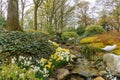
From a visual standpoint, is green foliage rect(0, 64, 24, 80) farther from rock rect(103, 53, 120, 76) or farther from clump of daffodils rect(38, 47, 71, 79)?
rock rect(103, 53, 120, 76)

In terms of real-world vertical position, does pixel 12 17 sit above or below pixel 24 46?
above

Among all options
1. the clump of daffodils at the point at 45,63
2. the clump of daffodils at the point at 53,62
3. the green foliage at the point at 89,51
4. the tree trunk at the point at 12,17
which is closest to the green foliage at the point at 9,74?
the clump of daffodils at the point at 45,63

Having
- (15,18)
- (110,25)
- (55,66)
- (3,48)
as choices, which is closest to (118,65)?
(55,66)

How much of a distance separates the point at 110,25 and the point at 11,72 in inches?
1110

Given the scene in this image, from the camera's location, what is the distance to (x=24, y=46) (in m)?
7.62

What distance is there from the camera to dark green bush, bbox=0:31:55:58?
7477 mm

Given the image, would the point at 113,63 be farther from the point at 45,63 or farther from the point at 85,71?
the point at 45,63

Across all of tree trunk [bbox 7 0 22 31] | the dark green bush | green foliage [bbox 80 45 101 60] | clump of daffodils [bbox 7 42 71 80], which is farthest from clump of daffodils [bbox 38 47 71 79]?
tree trunk [bbox 7 0 22 31]

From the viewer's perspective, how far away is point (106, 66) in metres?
7.69

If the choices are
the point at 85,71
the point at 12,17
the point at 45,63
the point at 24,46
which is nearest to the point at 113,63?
the point at 85,71

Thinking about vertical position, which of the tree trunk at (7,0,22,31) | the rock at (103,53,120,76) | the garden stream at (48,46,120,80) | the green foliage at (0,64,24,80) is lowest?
the garden stream at (48,46,120,80)

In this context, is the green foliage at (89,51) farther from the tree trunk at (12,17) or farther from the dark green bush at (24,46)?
the tree trunk at (12,17)

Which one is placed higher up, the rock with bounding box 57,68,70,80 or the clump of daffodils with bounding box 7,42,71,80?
the clump of daffodils with bounding box 7,42,71,80

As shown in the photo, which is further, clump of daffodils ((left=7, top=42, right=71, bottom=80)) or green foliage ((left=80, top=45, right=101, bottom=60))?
green foliage ((left=80, top=45, right=101, bottom=60))
